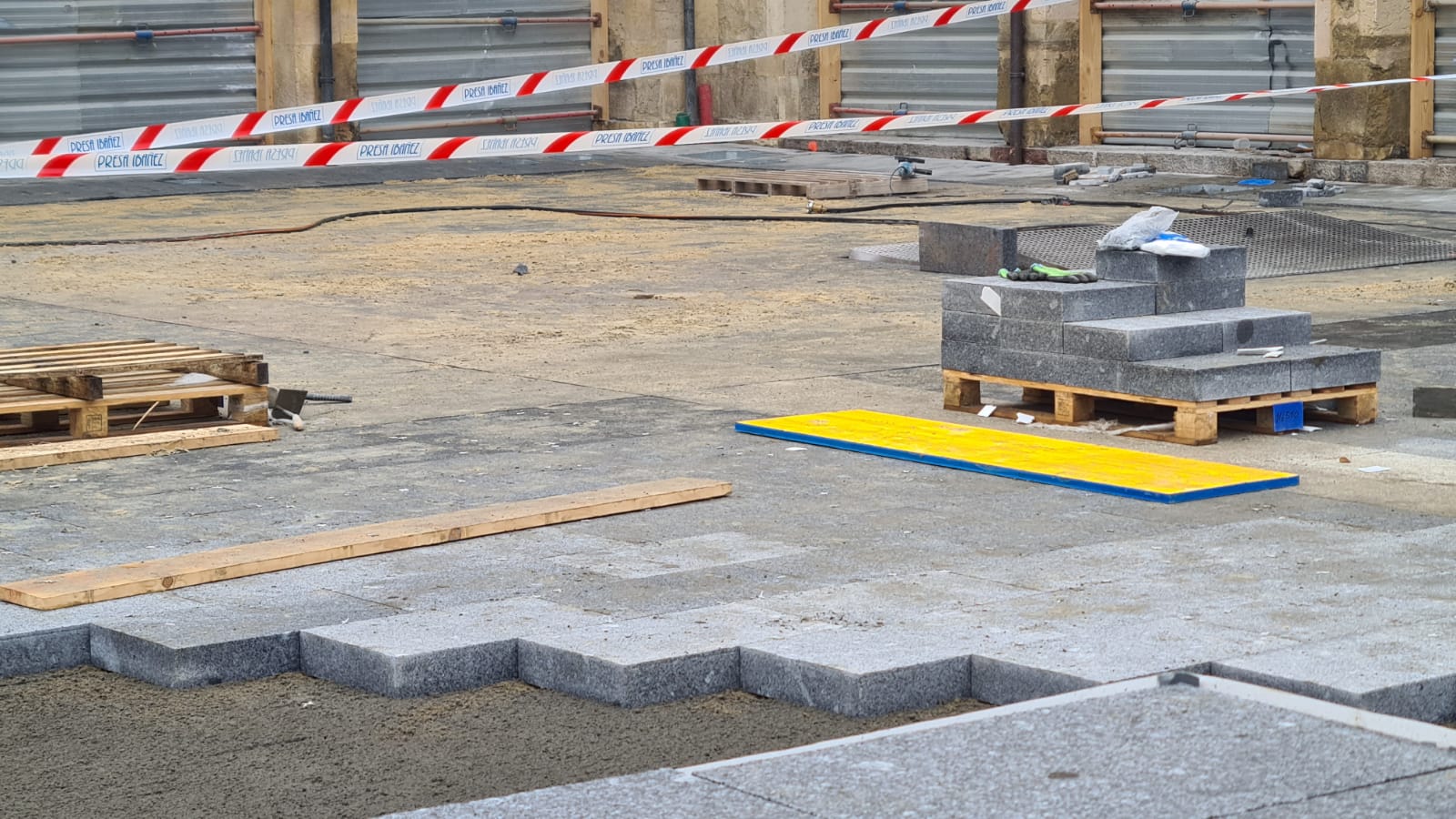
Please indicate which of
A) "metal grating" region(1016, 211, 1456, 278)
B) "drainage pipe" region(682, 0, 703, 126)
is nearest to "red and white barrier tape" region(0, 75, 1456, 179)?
"metal grating" region(1016, 211, 1456, 278)

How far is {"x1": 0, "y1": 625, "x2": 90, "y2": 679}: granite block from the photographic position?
579 cm

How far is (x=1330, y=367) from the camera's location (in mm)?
8898

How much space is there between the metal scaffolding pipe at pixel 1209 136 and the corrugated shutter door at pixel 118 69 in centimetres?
1090

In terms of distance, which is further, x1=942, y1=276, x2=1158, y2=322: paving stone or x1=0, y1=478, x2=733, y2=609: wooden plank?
x1=942, y1=276, x2=1158, y2=322: paving stone

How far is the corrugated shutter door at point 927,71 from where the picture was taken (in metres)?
25.8

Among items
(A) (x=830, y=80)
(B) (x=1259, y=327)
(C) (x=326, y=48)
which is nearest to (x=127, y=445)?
(B) (x=1259, y=327)

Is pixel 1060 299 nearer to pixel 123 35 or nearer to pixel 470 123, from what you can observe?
pixel 123 35

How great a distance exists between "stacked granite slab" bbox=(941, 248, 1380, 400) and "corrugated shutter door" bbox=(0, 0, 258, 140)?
18.2 metres

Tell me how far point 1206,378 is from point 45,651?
189 inches

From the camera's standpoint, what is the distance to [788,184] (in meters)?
21.6

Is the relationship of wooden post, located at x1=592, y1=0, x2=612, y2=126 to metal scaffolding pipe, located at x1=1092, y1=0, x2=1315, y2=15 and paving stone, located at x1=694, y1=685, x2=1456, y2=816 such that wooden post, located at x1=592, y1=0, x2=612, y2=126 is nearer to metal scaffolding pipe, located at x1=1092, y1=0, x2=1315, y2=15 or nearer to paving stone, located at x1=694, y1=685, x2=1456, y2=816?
metal scaffolding pipe, located at x1=1092, y1=0, x2=1315, y2=15

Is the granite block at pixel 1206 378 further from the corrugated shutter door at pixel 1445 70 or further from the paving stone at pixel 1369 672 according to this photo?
the corrugated shutter door at pixel 1445 70

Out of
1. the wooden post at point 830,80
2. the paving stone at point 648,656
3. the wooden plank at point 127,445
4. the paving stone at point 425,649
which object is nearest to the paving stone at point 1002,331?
the wooden plank at point 127,445

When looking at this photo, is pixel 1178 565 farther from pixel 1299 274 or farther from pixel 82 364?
pixel 1299 274
